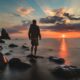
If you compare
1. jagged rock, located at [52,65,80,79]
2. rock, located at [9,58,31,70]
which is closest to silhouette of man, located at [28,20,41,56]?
rock, located at [9,58,31,70]

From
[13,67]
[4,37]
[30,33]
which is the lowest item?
[4,37]

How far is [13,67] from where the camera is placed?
13555mm

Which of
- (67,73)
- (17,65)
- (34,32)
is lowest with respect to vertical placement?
(17,65)

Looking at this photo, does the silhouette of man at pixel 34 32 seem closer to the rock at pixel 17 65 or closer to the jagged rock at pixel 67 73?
the rock at pixel 17 65

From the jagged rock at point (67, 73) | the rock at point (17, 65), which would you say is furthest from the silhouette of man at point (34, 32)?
the jagged rock at point (67, 73)

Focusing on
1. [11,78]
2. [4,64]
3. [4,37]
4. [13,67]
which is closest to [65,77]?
[11,78]

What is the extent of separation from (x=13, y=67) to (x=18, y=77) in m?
2.86

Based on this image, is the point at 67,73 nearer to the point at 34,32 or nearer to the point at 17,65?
the point at 17,65

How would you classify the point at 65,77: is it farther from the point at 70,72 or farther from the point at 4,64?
the point at 4,64

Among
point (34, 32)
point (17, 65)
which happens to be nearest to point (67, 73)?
point (17, 65)

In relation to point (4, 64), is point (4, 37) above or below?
below

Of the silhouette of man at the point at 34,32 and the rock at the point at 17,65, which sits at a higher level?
the silhouette of man at the point at 34,32

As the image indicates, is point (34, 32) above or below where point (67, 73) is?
above

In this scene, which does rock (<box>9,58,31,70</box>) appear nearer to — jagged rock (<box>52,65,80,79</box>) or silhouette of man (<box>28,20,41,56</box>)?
jagged rock (<box>52,65,80,79</box>)
